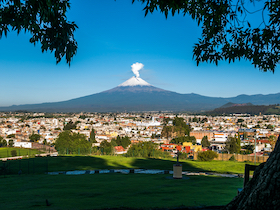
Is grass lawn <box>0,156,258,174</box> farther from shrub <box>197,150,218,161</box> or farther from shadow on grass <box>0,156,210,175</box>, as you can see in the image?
shrub <box>197,150,218,161</box>

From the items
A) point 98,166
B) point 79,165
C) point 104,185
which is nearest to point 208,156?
point 98,166

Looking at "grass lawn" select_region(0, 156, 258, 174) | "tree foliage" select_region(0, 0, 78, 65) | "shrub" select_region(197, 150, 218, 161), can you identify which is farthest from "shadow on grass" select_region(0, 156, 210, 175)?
"tree foliage" select_region(0, 0, 78, 65)

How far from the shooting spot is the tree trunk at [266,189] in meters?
3.32

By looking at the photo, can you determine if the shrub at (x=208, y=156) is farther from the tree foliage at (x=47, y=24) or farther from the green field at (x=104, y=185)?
the tree foliage at (x=47, y=24)

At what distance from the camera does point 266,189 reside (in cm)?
339

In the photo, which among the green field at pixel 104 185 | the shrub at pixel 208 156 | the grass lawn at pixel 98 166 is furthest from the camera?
the shrub at pixel 208 156

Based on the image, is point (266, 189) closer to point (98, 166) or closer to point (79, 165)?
point (98, 166)

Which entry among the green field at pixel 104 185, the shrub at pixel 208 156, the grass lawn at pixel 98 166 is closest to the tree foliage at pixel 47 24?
the green field at pixel 104 185

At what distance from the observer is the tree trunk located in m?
3.32

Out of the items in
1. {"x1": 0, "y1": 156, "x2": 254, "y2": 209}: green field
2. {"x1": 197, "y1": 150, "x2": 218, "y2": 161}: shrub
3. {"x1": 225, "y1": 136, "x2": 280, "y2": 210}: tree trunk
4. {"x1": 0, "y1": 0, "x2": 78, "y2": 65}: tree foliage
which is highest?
{"x1": 0, "y1": 0, "x2": 78, "y2": 65}: tree foliage

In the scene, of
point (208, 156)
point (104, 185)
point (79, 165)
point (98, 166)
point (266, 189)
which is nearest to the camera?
point (266, 189)

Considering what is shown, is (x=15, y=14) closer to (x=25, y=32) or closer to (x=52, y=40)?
(x=25, y=32)

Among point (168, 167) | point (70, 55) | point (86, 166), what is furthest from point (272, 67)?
point (86, 166)

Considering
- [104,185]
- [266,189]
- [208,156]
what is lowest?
[208,156]
